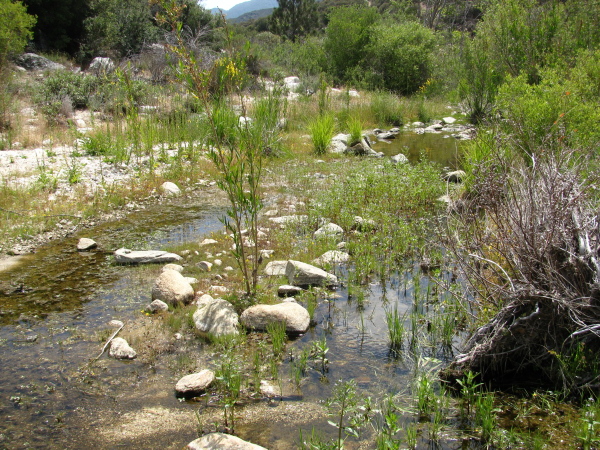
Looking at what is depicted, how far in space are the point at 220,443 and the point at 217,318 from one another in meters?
1.68

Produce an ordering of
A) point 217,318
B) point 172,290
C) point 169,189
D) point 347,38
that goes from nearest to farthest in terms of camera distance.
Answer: point 217,318 → point 172,290 → point 169,189 → point 347,38

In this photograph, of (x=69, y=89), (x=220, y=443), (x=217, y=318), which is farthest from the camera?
(x=69, y=89)

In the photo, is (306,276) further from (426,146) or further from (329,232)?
(426,146)

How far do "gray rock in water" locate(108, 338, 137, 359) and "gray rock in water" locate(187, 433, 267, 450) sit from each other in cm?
136

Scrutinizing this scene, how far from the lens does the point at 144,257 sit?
6.14m

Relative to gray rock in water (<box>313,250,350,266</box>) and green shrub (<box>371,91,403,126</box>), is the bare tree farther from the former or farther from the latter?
green shrub (<box>371,91,403,126</box>)

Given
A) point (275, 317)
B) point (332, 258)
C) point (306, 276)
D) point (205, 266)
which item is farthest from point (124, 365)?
point (332, 258)

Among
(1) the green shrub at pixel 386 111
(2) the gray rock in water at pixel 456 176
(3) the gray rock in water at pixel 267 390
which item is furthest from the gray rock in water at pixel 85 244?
(1) the green shrub at pixel 386 111

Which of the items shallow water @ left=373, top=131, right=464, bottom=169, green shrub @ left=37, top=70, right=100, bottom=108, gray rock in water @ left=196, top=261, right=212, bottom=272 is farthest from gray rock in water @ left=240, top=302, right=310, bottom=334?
green shrub @ left=37, top=70, right=100, bottom=108

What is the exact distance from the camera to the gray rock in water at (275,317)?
4.56 m

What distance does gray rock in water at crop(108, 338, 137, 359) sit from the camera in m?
4.11

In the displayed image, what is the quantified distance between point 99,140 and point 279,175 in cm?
389

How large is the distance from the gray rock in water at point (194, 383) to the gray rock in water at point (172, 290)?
1.38m

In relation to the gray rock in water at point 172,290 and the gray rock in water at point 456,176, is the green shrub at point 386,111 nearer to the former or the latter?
the gray rock in water at point 456,176
